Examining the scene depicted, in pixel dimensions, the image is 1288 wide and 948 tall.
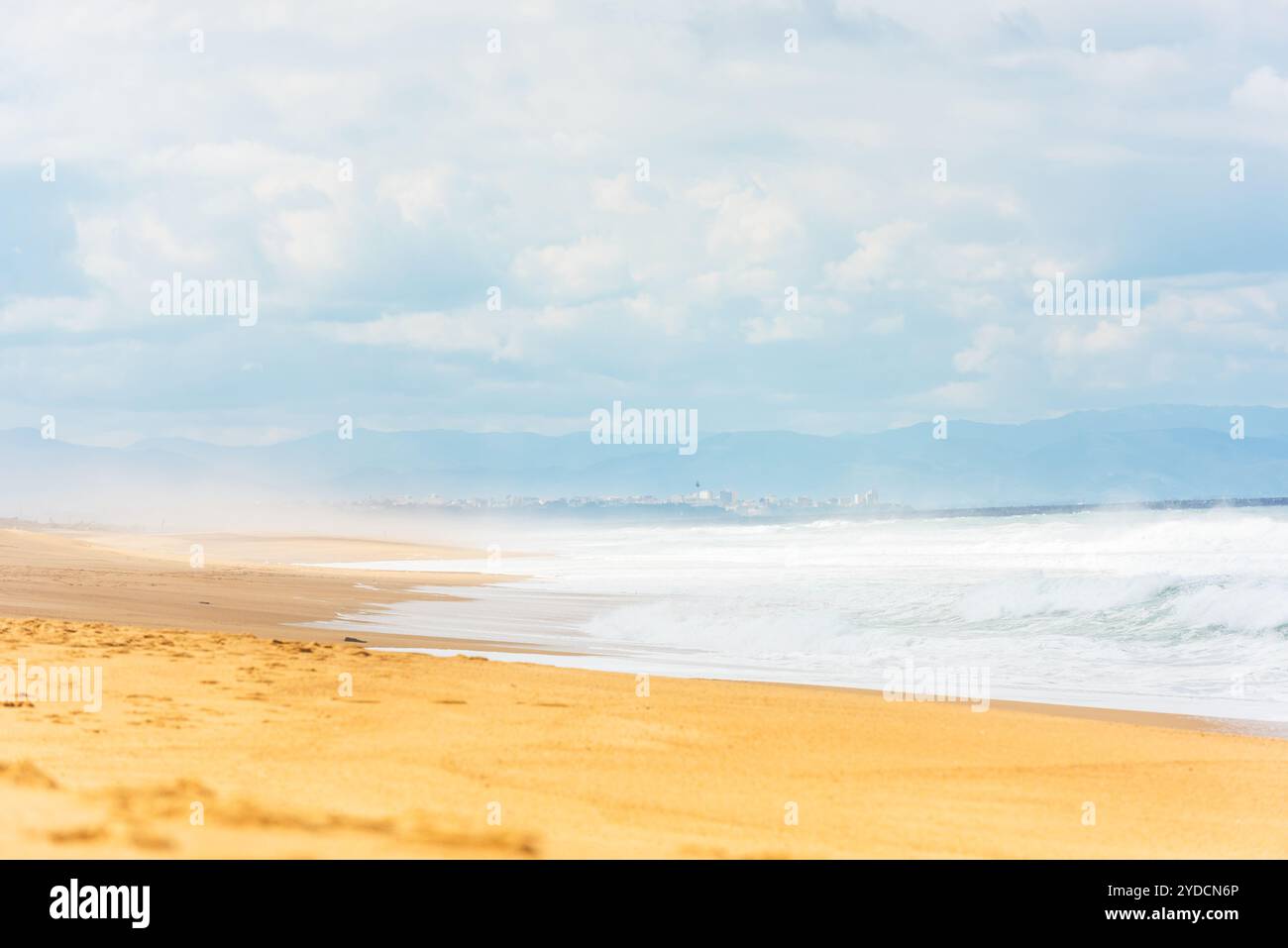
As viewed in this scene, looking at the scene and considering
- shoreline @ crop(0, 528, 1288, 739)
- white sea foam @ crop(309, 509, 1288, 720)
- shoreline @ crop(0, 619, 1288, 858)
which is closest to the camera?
shoreline @ crop(0, 619, 1288, 858)

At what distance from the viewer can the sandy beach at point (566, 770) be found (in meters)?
6.39

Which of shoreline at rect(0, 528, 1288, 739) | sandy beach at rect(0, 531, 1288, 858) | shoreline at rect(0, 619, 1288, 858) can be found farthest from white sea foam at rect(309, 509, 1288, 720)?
shoreline at rect(0, 619, 1288, 858)

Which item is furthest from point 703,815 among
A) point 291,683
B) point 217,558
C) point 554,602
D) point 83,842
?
point 217,558

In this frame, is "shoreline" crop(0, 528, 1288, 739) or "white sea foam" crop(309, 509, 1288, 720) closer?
"shoreline" crop(0, 528, 1288, 739)

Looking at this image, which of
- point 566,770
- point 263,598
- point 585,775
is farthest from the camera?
point 263,598

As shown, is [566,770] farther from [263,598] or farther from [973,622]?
[263,598]

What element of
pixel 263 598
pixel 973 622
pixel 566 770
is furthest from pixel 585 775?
pixel 263 598

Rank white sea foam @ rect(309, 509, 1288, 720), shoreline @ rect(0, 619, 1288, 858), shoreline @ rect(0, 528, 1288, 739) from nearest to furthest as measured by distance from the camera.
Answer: shoreline @ rect(0, 619, 1288, 858) < shoreline @ rect(0, 528, 1288, 739) < white sea foam @ rect(309, 509, 1288, 720)

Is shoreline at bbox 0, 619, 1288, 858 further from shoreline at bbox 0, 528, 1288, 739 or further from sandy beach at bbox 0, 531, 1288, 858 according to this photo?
shoreline at bbox 0, 528, 1288, 739

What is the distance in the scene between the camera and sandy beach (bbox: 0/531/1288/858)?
21.0ft

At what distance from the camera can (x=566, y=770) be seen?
821 cm

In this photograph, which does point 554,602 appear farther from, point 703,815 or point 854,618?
point 703,815

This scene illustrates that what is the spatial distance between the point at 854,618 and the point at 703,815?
14.8m

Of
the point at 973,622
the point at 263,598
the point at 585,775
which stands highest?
the point at 263,598
